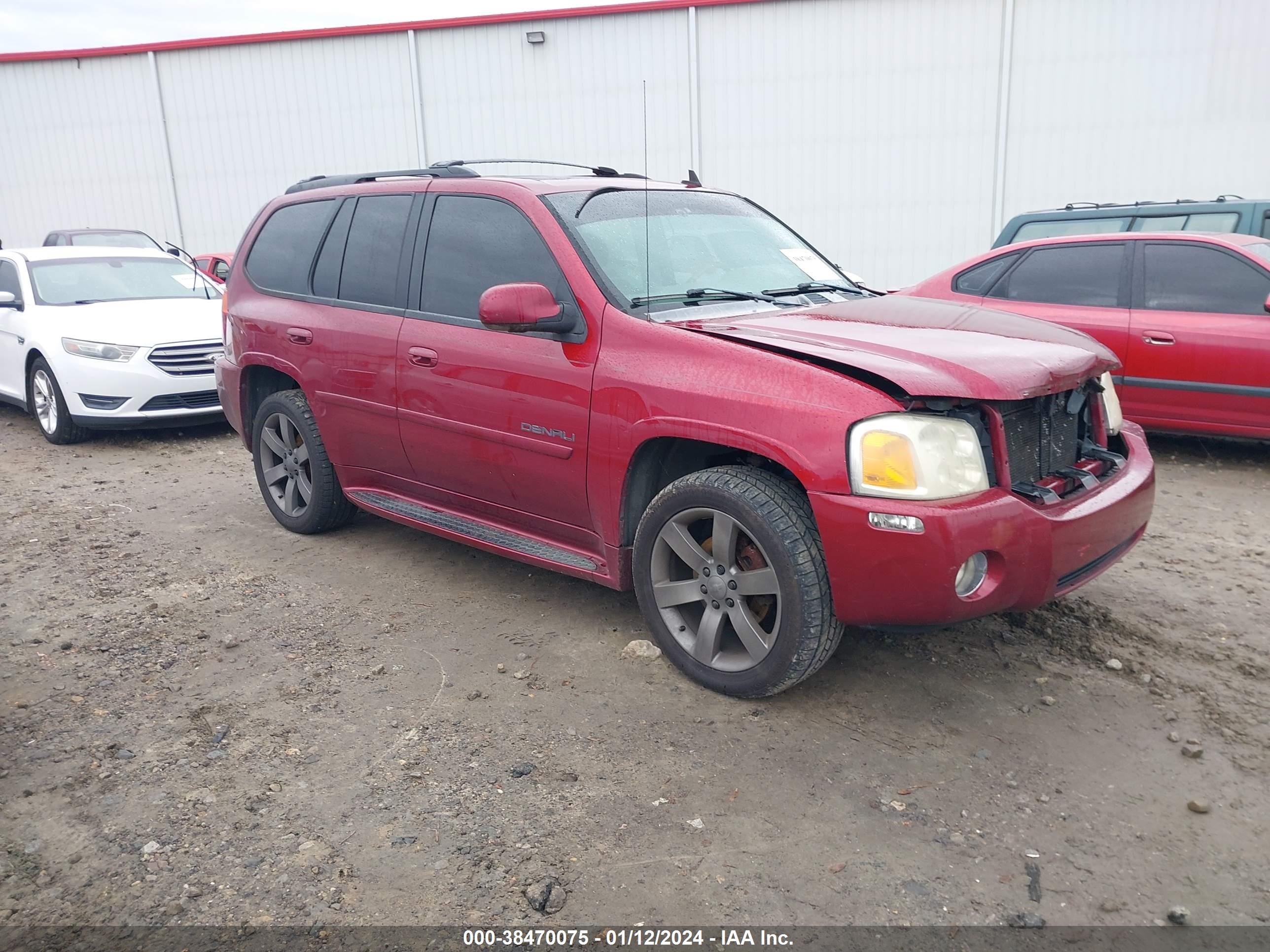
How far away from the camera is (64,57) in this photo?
61.2 ft

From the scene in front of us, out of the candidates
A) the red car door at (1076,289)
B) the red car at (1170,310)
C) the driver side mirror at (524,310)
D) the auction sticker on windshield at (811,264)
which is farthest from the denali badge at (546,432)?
the red car at (1170,310)

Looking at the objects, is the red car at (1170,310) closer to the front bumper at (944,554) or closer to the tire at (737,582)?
the front bumper at (944,554)

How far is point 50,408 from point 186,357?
1.24 meters

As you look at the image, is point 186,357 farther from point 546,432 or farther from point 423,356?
point 546,432

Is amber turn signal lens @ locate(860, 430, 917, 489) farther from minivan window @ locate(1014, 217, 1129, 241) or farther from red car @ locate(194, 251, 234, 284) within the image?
red car @ locate(194, 251, 234, 284)

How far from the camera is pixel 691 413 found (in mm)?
3256

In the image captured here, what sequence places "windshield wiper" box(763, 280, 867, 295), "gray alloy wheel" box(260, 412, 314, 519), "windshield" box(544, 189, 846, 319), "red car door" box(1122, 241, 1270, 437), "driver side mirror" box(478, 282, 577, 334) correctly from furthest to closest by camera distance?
"red car door" box(1122, 241, 1270, 437)
"gray alloy wheel" box(260, 412, 314, 519)
"windshield wiper" box(763, 280, 867, 295)
"windshield" box(544, 189, 846, 319)
"driver side mirror" box(478, 282, 577, 334)

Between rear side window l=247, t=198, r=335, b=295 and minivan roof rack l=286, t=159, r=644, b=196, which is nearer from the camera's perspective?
minivan roof rack l=286, t=159, r=644, b=196

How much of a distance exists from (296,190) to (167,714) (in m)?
3.07

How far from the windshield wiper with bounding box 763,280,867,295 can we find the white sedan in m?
4.89

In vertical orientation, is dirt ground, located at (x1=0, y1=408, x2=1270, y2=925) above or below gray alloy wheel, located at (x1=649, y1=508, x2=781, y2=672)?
below

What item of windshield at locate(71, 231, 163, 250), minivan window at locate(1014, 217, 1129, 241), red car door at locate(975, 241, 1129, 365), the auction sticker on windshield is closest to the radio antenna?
the auction sticker on windshield

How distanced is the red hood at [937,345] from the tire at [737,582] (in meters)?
0.49

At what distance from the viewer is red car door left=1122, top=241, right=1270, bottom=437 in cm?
598
